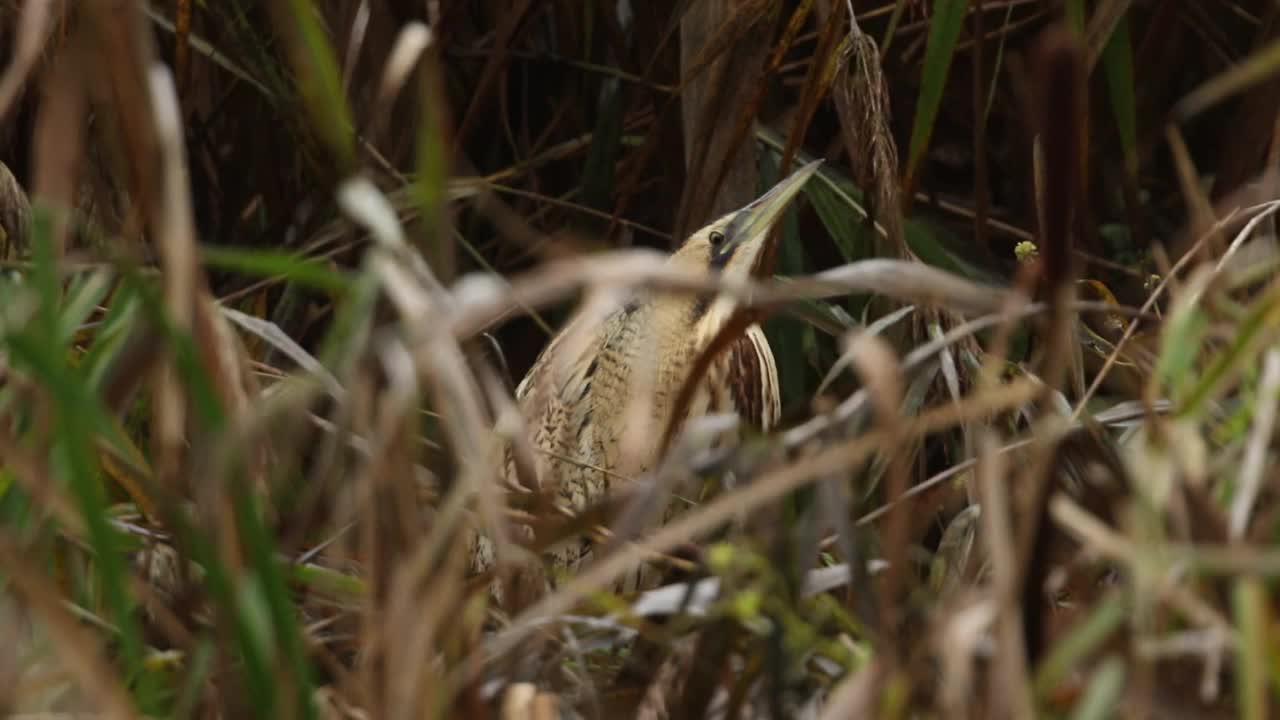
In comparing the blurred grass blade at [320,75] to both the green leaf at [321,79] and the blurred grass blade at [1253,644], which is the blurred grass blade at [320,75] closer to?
the green leaf at [321,79]

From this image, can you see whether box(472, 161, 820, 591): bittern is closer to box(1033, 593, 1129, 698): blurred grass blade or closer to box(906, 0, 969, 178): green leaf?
box(906, 0, 969, 178): green leaf

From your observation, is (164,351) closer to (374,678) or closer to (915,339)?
(374,678)

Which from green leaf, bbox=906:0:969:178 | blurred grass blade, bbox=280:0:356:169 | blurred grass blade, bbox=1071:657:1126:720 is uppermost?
blurred grass blade, bbox=280:0:356:169

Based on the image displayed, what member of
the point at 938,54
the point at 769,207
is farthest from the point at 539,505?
the point at 769,207

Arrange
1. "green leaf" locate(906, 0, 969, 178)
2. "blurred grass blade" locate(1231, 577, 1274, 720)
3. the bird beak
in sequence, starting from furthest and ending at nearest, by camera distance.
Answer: the bird beak → "green leaf" locate(906, 0, 969, 178) → "blurred grass blade" locate(1231, 577, 1274, 720)

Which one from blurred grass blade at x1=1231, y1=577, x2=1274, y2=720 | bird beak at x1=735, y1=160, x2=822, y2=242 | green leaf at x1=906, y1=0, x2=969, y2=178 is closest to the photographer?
blurred grass blade at x1=1231, y1=577, x2=1274, y2=720

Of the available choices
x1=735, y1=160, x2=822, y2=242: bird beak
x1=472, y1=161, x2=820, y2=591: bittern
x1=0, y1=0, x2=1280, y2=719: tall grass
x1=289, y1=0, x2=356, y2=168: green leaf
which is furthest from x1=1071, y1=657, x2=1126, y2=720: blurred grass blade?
x1=735, y1=160, x2=822, y2=242: bird beak

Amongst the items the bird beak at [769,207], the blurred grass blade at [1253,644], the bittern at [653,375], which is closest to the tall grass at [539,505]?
the blurred grass blade at [1253,644]

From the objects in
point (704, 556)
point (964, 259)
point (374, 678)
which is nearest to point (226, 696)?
point (374, 678)

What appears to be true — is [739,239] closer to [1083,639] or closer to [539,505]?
[539,505]
